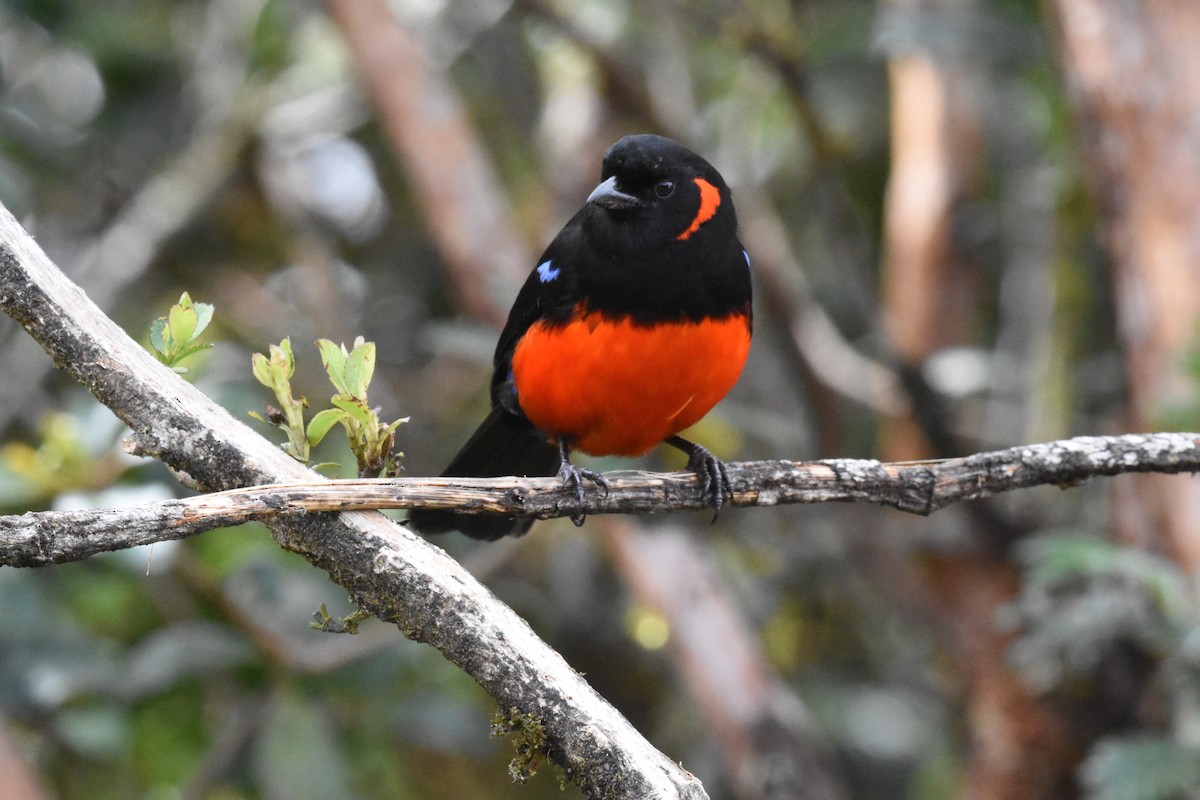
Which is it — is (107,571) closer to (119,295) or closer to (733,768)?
(119,295)

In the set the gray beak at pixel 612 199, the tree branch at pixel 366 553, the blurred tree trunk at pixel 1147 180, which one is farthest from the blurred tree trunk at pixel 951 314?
the tree branch at pixel 366 553

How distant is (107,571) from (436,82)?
2725 mm

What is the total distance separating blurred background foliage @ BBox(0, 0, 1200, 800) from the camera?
14.6ft

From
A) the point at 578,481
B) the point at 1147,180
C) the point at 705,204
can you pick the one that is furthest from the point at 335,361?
the point at 1147,180

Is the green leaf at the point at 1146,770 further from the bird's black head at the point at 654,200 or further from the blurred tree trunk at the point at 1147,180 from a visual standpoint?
the bird's black head at the point at 654,200

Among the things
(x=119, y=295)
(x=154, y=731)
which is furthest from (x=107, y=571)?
(x=119, y=295)

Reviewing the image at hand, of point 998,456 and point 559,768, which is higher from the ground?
point 998,456

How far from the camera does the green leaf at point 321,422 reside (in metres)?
2.39

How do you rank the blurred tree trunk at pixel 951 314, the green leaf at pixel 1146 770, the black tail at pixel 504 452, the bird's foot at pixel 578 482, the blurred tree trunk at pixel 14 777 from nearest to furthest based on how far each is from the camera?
1. the bird's foot at pixel 578 482
2. the blurred tree trunk at pixel 14 777
3. the green leaf at pixel 1146 770
4. the black tail at pixel 504 452
5. the blurred tree trunk at pixel 951 314

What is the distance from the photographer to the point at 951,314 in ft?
20.8

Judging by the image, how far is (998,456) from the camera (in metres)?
2.78

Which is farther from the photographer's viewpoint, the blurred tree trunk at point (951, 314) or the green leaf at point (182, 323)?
the blurred tree trunk at point (951, 314)

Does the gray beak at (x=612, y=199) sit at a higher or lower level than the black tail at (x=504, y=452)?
higher

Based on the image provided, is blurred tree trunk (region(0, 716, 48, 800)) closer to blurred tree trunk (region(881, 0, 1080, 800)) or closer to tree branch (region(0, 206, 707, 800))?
tree branch (region(0, 206, 707, 800))
